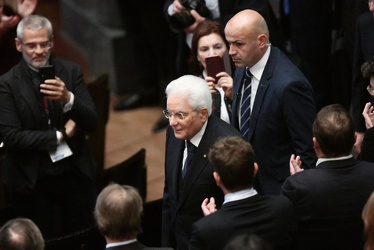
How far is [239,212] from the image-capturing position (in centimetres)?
425

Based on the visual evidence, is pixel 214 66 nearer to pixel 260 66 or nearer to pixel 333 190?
pixel 260 66

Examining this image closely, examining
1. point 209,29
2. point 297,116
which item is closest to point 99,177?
point 209,29

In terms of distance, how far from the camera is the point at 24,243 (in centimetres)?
416

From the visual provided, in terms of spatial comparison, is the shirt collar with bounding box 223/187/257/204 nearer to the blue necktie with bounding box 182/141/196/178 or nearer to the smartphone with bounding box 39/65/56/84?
the blue necktie with bounding box 182/141/196/178

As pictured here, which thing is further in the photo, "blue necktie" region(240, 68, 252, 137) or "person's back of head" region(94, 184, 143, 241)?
"blue necktie" region(240, 68, 252, 137)

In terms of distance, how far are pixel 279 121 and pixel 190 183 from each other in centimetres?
70

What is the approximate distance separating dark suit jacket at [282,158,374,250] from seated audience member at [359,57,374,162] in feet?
1.74

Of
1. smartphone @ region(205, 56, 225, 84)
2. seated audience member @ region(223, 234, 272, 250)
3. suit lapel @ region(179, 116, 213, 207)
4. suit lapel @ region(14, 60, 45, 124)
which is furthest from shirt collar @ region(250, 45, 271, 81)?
seated audience member @ region(223, 234, 272, 250)

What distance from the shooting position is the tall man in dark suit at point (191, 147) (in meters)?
4.91

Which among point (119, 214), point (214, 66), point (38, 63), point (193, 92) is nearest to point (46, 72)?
point (38, 63)

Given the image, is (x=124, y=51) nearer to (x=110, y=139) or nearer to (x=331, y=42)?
(x=110, y=139)

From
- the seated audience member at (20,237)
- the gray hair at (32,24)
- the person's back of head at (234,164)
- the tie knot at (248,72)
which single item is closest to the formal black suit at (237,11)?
the tie knot at (248,72)

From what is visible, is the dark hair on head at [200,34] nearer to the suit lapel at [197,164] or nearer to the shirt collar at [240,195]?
the suit lapel at [197,164]

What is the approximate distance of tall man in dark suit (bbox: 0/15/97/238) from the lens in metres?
5.79
